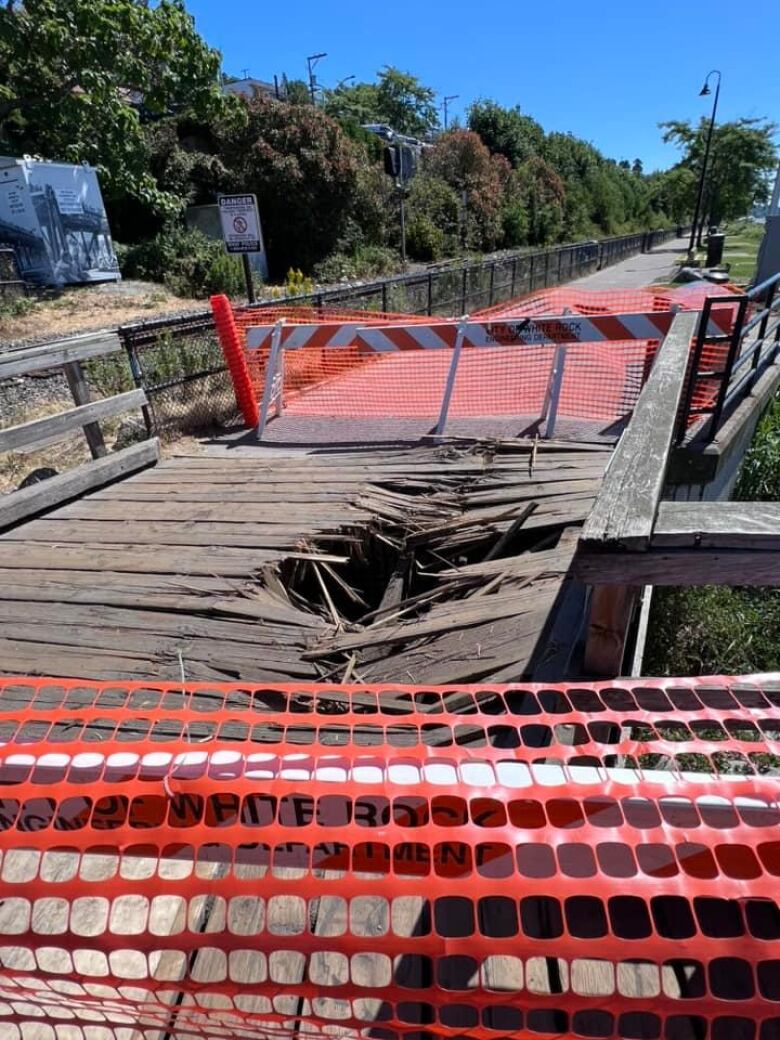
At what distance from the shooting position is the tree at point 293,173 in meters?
25.0

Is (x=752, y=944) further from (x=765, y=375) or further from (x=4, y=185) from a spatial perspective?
(x=4, y=185)

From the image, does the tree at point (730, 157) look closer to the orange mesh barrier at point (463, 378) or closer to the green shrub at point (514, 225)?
the green shrub at point (514, 225)

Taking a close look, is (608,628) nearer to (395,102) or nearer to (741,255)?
(741,255)

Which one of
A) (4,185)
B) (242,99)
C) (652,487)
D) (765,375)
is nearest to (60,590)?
(652,487)

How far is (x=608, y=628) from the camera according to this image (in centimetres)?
230

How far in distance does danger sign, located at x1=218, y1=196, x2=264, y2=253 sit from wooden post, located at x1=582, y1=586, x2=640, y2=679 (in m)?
7.66

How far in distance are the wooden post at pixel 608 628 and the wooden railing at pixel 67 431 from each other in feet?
14.8

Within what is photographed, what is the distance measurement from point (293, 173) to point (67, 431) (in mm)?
23549

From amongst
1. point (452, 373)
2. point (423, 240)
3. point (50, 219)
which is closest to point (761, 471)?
point (452, 373)

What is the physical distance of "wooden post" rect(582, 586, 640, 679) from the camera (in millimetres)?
2170

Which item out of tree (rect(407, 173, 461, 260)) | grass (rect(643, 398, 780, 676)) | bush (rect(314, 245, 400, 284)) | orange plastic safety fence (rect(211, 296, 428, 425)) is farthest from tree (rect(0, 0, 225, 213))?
grass (rect(643, 398, 780, 676))

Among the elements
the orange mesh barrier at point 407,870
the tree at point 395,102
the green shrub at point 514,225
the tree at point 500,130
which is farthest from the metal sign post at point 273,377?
the tree at point 395,102

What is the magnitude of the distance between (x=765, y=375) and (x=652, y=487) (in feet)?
21.7

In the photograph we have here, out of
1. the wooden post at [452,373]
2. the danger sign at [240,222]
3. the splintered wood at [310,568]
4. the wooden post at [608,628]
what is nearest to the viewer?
the wooden post at [608,628]
